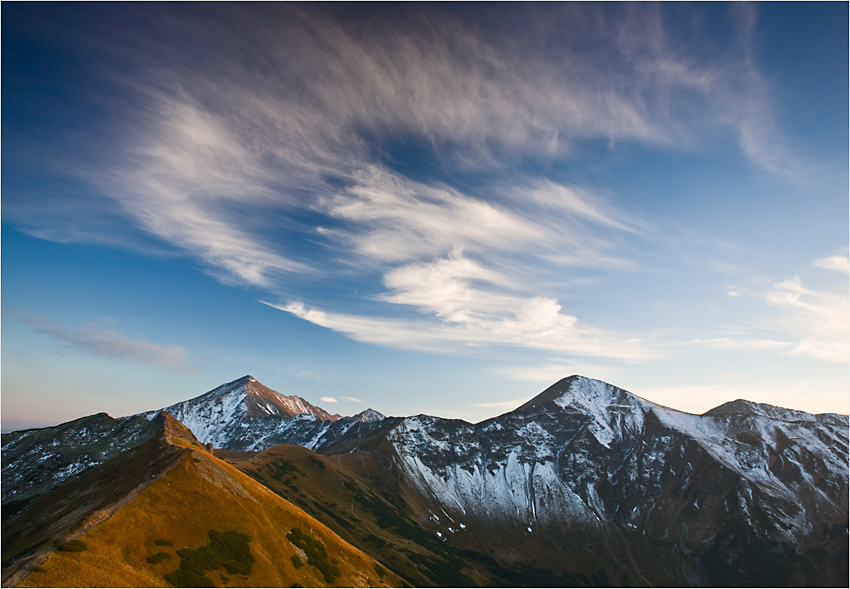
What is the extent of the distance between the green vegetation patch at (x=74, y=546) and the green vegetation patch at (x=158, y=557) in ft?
27.6

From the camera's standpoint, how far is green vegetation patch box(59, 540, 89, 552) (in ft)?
185

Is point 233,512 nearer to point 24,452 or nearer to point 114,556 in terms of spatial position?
point 114,556

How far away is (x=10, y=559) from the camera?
78250mm

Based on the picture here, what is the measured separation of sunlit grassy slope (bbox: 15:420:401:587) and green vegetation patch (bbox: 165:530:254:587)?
27 cm

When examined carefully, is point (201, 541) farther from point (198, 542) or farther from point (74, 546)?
point (74, 546)

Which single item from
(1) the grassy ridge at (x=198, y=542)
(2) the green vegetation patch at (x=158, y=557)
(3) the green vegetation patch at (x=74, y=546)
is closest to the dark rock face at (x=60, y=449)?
(1) the grassy ridge at (x=198, y=542)

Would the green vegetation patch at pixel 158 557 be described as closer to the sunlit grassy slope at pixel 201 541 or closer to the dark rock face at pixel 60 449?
the sunlit grassy slope at pixel 201 541

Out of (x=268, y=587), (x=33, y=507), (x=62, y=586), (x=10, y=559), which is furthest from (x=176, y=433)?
(x=62, y=586)

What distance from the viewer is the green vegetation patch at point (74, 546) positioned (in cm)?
5650

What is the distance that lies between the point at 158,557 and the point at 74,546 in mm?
11218

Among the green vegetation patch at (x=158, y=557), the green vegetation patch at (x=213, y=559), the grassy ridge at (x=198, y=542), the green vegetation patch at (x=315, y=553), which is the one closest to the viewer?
the grassy ridge at (x=198, y=542)

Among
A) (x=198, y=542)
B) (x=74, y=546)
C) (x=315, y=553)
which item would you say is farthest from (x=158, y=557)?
(x=315, y=553)

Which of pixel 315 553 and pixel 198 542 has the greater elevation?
pixel 198 542

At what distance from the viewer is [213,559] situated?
69312mm
